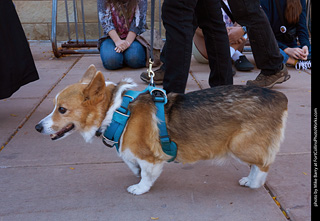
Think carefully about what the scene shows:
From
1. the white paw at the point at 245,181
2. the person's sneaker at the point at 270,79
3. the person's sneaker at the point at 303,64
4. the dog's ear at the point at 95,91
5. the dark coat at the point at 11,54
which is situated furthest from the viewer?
the person's sneaker at the point at 303,64

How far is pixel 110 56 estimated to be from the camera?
6.36 m

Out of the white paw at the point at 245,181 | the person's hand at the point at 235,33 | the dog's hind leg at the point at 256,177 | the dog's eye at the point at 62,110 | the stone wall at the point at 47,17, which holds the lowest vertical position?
the stone wall at the point at 47,17

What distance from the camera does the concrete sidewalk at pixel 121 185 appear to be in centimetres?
261

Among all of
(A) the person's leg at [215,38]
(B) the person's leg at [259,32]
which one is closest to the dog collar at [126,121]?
(A) the person's leg at [215,38]

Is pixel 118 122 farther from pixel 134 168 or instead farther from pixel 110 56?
pixel 110 56

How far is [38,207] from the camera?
8.86ft

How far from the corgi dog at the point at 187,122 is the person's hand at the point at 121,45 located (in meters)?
3.66

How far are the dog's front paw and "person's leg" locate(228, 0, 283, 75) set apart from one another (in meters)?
2.58

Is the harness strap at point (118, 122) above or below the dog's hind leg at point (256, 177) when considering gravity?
above

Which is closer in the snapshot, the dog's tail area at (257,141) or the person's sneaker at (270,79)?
the dog's tail area at (257,141)

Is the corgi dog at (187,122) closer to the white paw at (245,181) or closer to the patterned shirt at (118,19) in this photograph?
the white paw at (245,181)

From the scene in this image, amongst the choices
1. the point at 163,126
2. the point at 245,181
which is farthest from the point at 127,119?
the point at 245,181

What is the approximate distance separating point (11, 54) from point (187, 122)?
249 cm

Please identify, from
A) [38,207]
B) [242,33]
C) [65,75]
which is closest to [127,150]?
[38,207]
